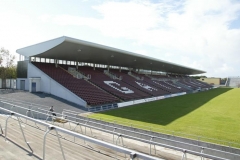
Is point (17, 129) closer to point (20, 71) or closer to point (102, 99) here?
point (102, 99)

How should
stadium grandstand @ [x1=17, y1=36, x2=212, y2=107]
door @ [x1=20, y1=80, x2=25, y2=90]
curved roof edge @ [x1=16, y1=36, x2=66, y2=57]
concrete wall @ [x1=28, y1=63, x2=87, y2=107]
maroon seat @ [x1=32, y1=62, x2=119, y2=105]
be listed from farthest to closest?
1. door @ [x1=20, y1=80, x2=25, y2=90]
2. maroon seat @ [x1=32, y1=62, x2=119, y2=105]
3. stadium grandstand @ [x1=17, y1=36, x2=212, y2=107]
4. concrete wall @ [x1=28, y1=63, x2=87, y2=107]
5. curved roof edge @ [x1=16, y1=36, x2=66, y2=57]

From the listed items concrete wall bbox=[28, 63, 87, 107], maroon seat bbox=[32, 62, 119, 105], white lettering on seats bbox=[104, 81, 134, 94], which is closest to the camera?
concrete wall bbox=[28, 63, 87, 107]

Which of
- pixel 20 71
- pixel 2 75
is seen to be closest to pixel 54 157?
pixel 20 71

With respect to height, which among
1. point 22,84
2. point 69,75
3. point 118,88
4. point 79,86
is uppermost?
point 69,75

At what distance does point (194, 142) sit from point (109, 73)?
3052 cm

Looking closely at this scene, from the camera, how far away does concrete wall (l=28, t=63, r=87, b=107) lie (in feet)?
78.4

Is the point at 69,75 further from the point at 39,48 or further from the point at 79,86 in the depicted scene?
the point at 39,48

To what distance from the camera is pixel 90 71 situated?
36531 mm

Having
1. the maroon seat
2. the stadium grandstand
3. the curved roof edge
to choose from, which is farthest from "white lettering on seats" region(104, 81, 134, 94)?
the curved roof edge

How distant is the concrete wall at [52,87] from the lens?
23906mm

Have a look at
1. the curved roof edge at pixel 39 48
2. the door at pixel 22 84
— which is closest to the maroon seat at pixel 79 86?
the curved roof edge at pixel 39 48

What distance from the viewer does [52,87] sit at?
26469 mm

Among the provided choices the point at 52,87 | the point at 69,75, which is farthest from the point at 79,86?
the point at 69,75

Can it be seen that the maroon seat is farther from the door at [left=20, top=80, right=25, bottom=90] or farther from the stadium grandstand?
the door at [left=20, top=80, right=25, bottom=90]
